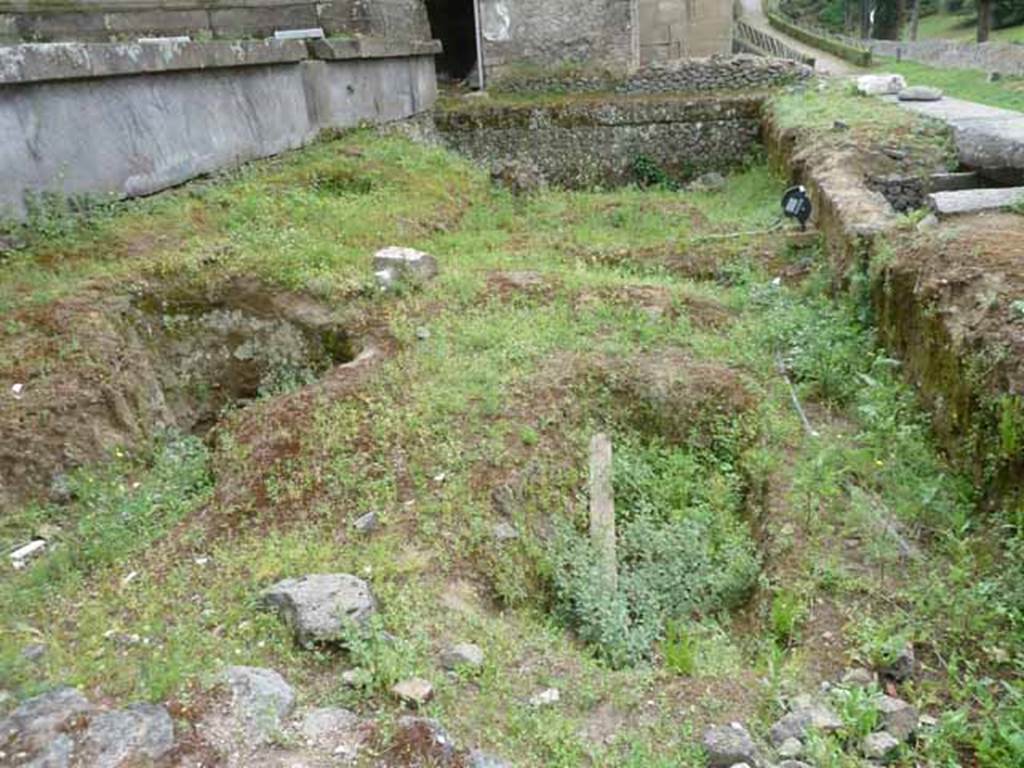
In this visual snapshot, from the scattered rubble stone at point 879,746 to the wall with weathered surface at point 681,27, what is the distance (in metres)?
12.5

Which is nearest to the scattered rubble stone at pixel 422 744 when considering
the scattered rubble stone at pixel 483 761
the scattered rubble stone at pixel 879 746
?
the scattered rubble stone at pixel 483 761

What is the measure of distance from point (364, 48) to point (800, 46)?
2543 centimetres

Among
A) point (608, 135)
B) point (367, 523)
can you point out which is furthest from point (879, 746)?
point (608, 135)

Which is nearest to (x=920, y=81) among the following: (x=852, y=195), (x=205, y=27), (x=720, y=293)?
(x=852, y=195)

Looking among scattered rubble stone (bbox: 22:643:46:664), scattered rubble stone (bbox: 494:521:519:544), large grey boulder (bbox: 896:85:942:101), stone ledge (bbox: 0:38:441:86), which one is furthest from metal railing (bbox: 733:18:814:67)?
scattered rubble stone (bbox: 22:643:46:664)

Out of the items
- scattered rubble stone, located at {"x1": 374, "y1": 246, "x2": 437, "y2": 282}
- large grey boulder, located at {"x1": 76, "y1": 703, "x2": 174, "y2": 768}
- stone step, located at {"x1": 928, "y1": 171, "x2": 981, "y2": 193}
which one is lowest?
large grey boulder, located at {"x1": 76, "y1": 703, "x2": 174, "y2": 768}

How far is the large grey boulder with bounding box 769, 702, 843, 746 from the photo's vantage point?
2609mm

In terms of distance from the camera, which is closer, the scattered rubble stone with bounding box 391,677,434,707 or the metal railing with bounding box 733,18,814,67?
the scattered rubble stone with bounding box 391,677,434,707

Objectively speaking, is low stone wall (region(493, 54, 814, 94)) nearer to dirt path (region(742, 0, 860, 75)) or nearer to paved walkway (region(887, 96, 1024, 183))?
paved walkway (region(887, 96, 1024, 183))

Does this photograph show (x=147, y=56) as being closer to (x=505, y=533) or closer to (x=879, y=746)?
(x=505, y=533)

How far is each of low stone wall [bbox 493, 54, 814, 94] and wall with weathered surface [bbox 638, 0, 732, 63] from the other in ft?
4.56

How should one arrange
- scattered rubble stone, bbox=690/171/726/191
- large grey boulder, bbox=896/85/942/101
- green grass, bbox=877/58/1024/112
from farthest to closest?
scattered rubble stone, bbox=690/171/726/191
large grey boulder, bbox=896/85/942/101
green grass, bbox=877/58/1024/112

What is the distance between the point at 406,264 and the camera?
20.3 feet

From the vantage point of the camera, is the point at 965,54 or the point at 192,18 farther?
the point at 965,54
